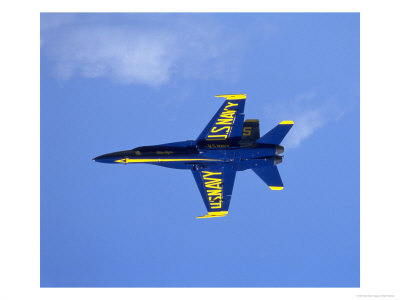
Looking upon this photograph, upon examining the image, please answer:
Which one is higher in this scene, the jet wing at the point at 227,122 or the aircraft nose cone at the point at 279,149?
the jet wing at the point at 227,122

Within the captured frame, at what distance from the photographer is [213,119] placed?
66125 mm

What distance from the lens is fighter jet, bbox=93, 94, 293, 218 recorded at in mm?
66062

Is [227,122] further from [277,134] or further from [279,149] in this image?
[279,149]

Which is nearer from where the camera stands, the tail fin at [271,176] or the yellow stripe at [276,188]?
the tail fin at [271,176]

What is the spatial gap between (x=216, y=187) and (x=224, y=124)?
7934 millimetres

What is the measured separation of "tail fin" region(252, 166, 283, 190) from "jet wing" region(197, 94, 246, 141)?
4967mm

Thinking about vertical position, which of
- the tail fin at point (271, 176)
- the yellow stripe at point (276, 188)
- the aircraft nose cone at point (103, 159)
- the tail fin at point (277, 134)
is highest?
the tail fin at point (277, 134)

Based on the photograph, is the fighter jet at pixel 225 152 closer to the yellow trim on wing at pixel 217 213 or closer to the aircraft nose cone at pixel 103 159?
the aircraft nose cone at pixel 103 159

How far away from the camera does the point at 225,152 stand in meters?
66.6

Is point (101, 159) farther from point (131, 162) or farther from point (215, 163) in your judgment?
point (215, 163)

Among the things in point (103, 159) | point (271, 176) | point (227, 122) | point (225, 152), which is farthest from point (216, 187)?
point (103, 159)

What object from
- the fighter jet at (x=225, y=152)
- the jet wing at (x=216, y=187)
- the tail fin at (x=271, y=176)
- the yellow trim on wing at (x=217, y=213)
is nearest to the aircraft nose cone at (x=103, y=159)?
the fighter jet at (x=225, y=152)

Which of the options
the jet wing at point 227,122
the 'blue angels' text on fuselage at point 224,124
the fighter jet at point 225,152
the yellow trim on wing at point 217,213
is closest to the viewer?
the jet wing at point 227,122

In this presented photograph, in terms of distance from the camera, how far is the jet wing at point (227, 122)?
65.4 m
